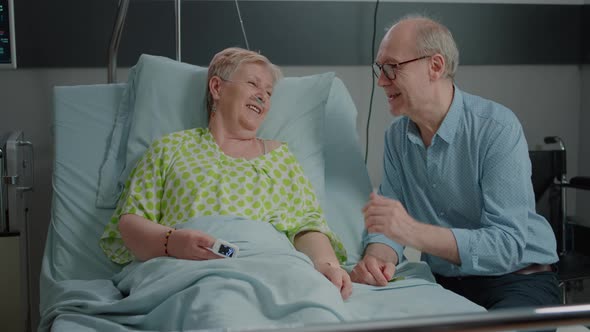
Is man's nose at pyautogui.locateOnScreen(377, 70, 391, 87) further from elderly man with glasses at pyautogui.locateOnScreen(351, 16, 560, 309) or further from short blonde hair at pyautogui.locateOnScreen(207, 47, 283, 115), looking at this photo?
short blonde hair at pyautogui.locateOnScreen(207, 47, 283, 115)

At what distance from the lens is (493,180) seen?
6.70 ft

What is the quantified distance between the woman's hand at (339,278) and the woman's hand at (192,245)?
0.29 m

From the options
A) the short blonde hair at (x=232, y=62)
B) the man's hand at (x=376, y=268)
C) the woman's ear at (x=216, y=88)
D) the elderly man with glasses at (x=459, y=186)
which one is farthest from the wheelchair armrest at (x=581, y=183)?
the woman's ear at (x=216, y=88)

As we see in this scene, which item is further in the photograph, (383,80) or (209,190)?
(383,80)

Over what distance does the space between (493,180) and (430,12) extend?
142cm

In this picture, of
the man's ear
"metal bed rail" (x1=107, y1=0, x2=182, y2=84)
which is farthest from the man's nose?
"metal bed rail" (x1=107, y1=0, x2=182, y2=84)

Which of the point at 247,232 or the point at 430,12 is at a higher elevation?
the point at 430,12

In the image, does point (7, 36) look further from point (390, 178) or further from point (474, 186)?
point (474, 186)

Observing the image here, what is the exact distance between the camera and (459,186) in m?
2.13

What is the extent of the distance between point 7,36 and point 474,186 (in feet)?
5.36

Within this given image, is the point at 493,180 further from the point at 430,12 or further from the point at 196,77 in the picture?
the point at 430,12

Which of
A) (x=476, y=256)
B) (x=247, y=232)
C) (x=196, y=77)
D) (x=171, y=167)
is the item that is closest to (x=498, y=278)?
(x=476, y=256)

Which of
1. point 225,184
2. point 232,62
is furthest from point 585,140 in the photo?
point 225,184

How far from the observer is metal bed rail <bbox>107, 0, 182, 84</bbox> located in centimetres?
246
